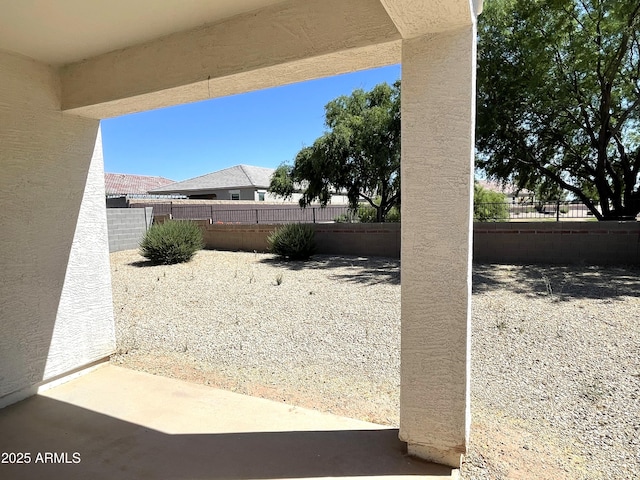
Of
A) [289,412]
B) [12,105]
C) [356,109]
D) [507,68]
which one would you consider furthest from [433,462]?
[356,109]

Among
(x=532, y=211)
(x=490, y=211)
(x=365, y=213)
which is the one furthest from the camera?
(x=365, y=213)

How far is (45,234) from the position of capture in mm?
3814

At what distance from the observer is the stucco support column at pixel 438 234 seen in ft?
7.96

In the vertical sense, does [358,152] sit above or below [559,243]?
above

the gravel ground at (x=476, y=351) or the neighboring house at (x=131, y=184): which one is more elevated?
the neighboring house at (x=131, y=184)

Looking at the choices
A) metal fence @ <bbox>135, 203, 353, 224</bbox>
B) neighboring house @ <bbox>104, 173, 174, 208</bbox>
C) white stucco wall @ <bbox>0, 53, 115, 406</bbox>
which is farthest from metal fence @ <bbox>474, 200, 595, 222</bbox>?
neighboring house @ <bbox>104, 173, 174, 208</bbox>

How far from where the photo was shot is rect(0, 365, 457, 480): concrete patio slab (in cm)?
266

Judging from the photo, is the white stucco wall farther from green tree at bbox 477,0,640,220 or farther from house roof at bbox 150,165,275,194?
house roof at bbox 150,165,275,194

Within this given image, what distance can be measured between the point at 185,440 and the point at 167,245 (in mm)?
10093

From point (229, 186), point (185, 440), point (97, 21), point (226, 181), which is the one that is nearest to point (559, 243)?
point (185, 440)

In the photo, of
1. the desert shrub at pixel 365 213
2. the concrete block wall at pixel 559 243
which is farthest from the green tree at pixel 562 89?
the desert shrub at pixel 365 213

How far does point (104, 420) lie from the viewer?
131 inches

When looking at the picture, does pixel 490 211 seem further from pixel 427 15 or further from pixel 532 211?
pixel 427 15

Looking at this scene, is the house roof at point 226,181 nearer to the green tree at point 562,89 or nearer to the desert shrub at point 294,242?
the desert shrub at point 294,242
